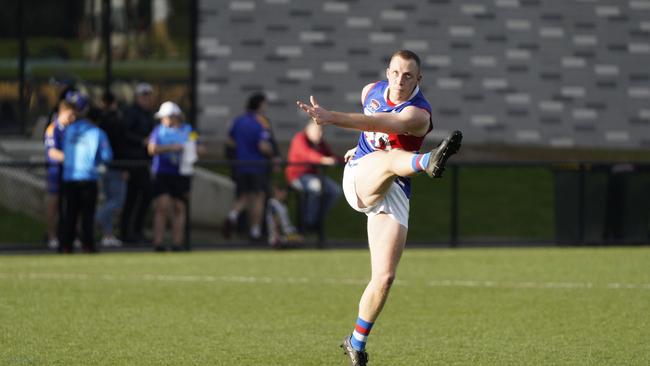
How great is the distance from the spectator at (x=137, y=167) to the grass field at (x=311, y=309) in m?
0.68

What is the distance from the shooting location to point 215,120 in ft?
86.5

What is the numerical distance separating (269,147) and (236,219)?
1145 mm

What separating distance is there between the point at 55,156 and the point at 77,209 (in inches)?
31.6

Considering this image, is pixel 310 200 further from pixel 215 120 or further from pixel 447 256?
pixel 215 120

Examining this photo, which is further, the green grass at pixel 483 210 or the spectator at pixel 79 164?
the green grass at pixel 483 210

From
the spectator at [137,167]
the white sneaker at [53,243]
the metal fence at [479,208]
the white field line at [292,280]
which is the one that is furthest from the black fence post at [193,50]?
the white field line at [292,280]

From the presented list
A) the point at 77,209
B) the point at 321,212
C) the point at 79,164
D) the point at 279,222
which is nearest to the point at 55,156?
the point at 79,164

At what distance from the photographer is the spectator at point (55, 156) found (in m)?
18.6

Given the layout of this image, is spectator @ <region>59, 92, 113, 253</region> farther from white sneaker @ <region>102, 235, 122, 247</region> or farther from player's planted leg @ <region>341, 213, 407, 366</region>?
player's planted leg @ <region>341, 213, 407, 366</region>

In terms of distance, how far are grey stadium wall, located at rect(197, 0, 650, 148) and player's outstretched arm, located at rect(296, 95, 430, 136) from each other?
17366mm

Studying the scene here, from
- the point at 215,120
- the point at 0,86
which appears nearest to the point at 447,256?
the point at 215,120

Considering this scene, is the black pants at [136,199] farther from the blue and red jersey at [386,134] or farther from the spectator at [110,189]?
the blue and red jersey at [386,134]

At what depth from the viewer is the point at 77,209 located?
1850cm

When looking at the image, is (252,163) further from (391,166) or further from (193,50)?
(391,166)
